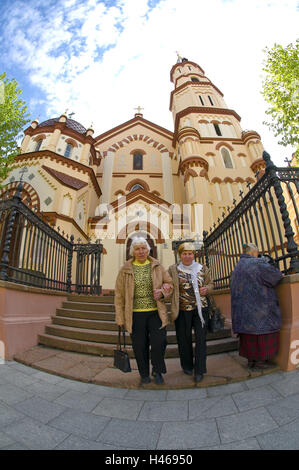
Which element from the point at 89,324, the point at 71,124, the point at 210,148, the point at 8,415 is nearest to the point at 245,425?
the point at 8,415

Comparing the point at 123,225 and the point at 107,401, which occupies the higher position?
the point at 123,225

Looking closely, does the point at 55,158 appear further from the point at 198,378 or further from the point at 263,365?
the point at 263,365

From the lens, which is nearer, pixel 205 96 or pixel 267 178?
pixel 267 178

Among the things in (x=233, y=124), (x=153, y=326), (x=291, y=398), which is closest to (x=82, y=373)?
(x=153, y=326)

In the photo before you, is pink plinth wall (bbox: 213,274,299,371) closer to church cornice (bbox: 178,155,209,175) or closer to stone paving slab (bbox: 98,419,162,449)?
stone paving slab (bbox: 98,419,162,449)

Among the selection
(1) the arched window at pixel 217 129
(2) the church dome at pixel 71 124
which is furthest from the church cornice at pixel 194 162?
(2) the church dome at pixel 71 124

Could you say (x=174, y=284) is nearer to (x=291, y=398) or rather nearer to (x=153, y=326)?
(x=153, y=326)

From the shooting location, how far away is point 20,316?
3.92m

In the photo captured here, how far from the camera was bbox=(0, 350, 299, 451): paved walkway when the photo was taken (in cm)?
157

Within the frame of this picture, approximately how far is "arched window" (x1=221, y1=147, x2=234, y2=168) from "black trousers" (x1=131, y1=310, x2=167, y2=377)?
1651 cm

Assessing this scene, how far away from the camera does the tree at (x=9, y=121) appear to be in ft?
32.6
